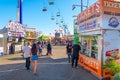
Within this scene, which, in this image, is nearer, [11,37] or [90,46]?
[90,46]

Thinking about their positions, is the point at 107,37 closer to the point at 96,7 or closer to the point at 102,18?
the point at 102,18

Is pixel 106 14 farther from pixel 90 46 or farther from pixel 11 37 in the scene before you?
pixel 11 37

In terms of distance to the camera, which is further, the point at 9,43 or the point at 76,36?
the point at 9,43

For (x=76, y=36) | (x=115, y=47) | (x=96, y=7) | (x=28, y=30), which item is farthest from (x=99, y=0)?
(x=28, y=30)

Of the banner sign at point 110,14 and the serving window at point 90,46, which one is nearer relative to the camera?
the banner sign at point 110,14

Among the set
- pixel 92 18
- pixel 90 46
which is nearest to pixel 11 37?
pixel 90 46

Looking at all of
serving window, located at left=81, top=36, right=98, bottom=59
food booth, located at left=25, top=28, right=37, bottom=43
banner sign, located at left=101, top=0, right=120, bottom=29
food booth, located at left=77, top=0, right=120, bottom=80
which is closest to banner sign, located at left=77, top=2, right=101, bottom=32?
food booth, located at left=77, top=0, right=120, bottom=80

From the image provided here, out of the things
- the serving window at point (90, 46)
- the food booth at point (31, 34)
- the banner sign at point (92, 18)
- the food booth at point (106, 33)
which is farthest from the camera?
the food booth at point (31, 34)

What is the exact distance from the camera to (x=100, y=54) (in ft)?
33.8

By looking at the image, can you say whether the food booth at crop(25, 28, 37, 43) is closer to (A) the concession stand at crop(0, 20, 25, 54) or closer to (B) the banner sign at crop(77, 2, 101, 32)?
(A) the concession stand at crop(0, 20, 25, 54)

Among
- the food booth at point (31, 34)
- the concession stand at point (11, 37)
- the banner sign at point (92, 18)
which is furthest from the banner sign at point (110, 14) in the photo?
the food booth at point (31, 34)

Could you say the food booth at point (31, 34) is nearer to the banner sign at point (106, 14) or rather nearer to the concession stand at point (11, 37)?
the concession stand at point (11, 37)

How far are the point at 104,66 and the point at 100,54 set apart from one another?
651 mm

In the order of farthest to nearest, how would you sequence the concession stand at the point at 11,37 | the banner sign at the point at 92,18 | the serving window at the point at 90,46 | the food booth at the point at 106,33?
the concession stand at the point at 11,37, the serving window at the point at 90,46, the banner sign at the point at 92,18, the food booth at the point at 106,33
